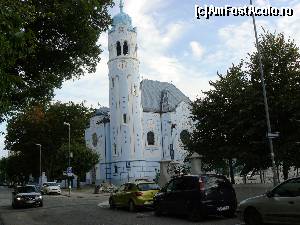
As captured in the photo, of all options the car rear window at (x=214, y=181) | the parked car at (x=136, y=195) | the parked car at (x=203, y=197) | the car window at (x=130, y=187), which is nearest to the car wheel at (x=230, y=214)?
the parked car at (x=203, y=197)

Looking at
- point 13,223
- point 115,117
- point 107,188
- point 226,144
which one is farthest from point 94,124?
point 13,223

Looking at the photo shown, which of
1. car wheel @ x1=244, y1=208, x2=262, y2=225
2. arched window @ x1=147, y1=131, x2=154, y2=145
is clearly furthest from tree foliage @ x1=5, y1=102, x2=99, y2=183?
car wheel @ x1=244, y1=208, x2=262, y2=225

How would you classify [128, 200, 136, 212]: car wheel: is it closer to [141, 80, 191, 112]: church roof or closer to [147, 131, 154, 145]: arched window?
[147, 131, 154, 145]: arched window

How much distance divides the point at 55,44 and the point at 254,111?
10.7 meters

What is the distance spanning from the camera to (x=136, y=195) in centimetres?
2053

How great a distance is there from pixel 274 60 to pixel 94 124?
172 feet

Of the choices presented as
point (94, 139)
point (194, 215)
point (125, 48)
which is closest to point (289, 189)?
point (194, 215)

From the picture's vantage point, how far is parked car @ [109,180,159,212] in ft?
66.9

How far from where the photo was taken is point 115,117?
2525 inches

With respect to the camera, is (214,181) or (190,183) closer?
(214,181)

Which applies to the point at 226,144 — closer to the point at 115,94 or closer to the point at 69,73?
the point at 69,73

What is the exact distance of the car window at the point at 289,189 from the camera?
11.1 meters

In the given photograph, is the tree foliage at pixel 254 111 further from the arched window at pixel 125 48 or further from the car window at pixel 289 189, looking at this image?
the arched window at pixel 125 48

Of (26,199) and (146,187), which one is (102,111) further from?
(146,187)
